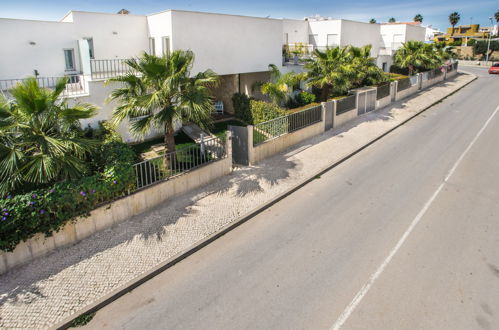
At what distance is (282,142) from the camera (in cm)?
1377

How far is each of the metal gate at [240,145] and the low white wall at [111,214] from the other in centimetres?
95

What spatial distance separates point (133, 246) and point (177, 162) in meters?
2.97

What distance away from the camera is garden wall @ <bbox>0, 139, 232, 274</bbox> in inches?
275

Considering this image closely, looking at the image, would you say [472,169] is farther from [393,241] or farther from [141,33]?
[141,33]

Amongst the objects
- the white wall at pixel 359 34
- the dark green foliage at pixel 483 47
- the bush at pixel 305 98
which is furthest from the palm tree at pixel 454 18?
the bush at pixel 305 98

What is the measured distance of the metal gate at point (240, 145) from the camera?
39.3 feet

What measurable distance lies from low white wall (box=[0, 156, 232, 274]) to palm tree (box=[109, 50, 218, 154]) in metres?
1.64

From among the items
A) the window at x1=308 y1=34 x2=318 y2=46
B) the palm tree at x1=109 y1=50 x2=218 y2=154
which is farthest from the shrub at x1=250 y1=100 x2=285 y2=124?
the window at x1=308 y1=34 x2=318 y2=46

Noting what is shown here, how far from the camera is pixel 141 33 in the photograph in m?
17.2

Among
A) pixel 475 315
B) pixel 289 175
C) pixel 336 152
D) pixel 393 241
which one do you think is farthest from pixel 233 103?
pixel 475 315

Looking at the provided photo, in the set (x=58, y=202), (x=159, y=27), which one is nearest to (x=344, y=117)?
(x=159, y=27)

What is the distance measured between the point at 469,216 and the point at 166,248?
25.3ft

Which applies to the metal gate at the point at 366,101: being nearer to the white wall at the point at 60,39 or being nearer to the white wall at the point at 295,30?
the white wall at the point at 295,30

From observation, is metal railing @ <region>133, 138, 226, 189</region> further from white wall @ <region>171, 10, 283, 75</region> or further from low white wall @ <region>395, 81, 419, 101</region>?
low white wall @ <region>395, 81, 419, 101</region>
